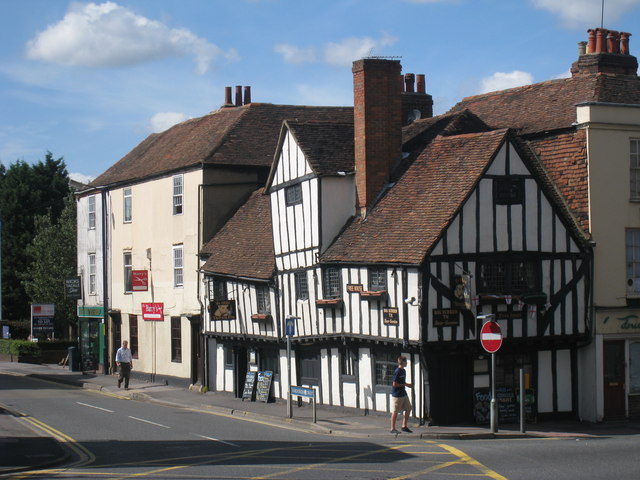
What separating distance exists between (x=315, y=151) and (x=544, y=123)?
21.9 ft

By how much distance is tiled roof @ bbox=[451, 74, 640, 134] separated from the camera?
27312mm

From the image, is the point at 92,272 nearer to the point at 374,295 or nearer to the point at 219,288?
the point at 219,288

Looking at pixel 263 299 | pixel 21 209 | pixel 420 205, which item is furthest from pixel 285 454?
pixel 21 209

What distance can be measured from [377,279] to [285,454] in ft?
25.6

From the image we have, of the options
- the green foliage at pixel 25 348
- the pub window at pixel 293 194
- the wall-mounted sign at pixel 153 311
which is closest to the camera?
the pub window at pixel 293 194

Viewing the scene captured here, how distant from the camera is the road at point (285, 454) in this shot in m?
16.7

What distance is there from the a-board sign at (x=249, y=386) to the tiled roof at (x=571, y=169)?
1174cm

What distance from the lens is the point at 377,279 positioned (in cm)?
2616

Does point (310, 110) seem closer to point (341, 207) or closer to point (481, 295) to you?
point (341, 207)

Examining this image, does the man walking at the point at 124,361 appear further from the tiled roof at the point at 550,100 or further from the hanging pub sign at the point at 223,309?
the tiled roof at the point at 550,100

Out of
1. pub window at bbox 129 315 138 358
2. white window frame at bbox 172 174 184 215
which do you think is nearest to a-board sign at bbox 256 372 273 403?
white window frame at bbox 172 174 184 215

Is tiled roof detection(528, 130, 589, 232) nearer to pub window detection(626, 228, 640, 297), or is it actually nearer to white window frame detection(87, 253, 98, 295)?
pub window detection(626, 228, 640, 297)

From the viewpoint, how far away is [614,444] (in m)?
20.7

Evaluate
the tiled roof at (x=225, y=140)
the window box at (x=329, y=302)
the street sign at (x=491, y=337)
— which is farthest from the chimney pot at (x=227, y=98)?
the street sign at (x=491, y=337)
